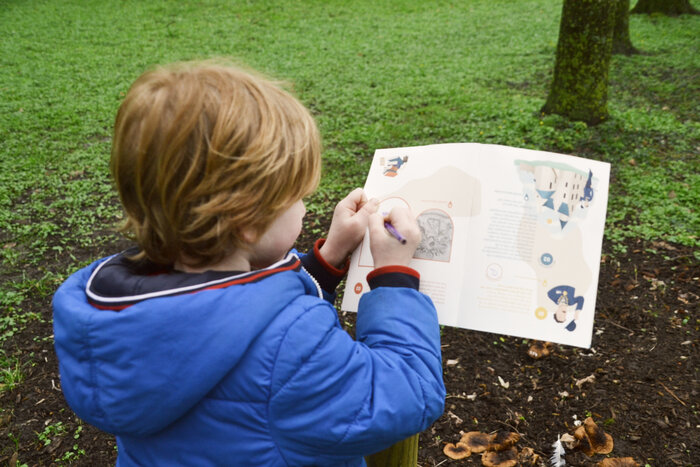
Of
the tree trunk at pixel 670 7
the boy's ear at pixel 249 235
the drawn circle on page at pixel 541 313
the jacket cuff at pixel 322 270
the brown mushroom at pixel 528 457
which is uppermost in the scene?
the boy's ear at pixel 249 235

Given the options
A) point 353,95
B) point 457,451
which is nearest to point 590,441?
point 457,451

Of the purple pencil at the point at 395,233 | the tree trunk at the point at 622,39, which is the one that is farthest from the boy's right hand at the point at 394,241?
the tree trunk at the point at 622,39

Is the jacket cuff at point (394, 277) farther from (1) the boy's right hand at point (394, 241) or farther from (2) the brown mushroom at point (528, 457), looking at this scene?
(2) the brown mushroom at point (528, 457)

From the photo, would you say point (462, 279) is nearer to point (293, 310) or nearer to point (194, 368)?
point (293, 310)

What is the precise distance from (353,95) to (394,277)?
6.12 metres

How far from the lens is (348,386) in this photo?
111 centimetres

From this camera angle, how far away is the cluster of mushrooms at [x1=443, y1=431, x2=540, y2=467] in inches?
98.7

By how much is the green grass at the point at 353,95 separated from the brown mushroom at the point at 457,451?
2.13m

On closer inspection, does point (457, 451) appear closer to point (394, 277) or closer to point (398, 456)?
point (398, 456)

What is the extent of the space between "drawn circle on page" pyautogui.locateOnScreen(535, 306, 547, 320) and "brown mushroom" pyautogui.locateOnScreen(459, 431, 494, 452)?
122 centimetres

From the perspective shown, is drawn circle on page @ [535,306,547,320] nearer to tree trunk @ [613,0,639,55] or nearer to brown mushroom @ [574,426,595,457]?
brown mushroom @ [574,426,595,457]

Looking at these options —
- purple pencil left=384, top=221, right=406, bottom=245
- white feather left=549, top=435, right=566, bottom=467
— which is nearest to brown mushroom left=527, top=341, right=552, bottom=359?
white feather left=549, top=435, right=566, bottom=467

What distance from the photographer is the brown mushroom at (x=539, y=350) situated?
311 cm

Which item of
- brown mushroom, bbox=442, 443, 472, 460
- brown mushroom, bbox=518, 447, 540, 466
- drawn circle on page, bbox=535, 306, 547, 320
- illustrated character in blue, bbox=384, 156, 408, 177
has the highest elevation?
illustrated character in blue, bbox=384, 156, 408, 177
